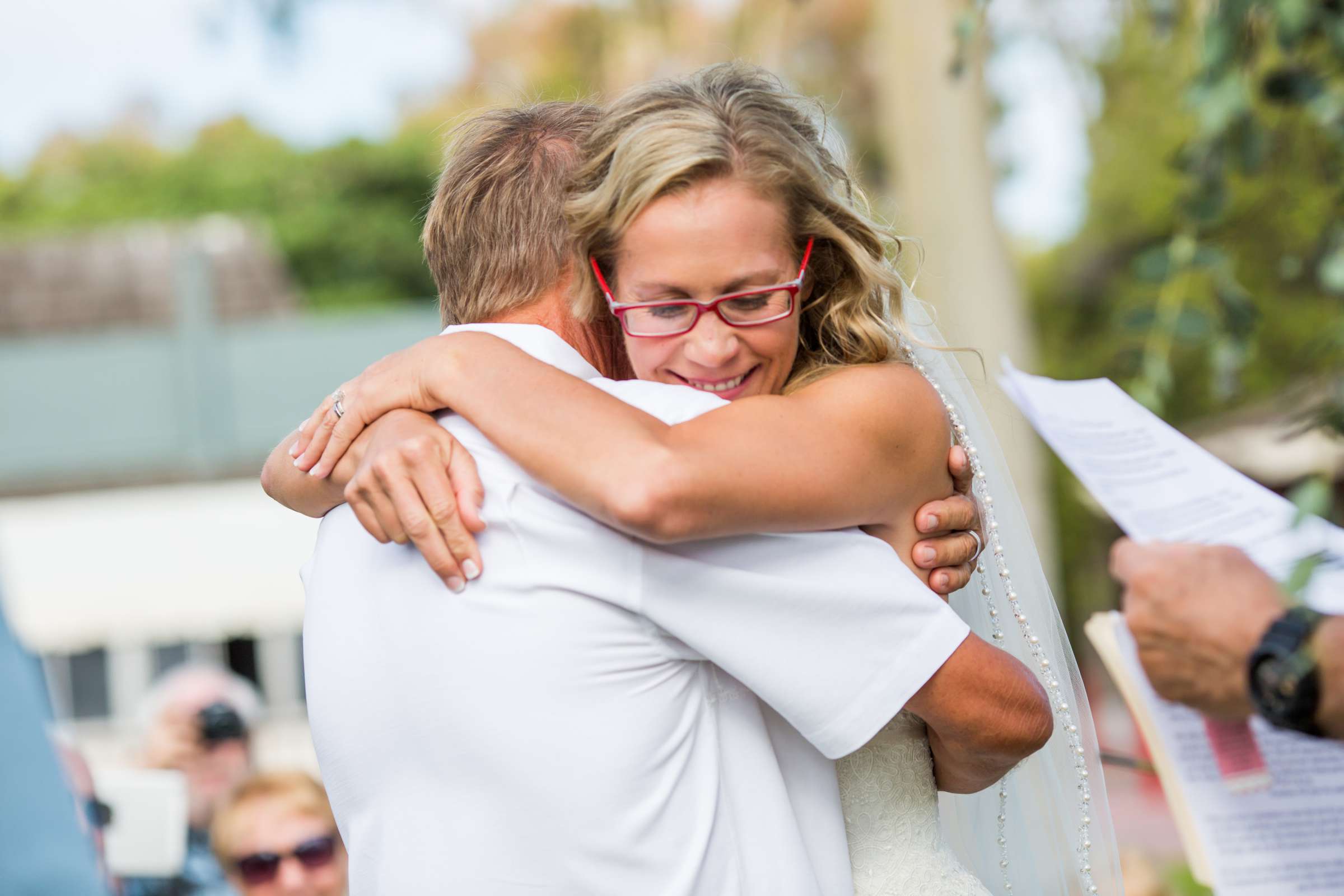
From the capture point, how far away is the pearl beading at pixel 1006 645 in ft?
6.19

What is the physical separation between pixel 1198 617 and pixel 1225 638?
6 cm

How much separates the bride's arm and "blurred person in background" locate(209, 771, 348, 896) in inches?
106

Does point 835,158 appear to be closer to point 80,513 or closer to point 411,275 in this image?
point 80,513

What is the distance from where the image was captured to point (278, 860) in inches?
158

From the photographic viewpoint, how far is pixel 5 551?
10695 millimetres

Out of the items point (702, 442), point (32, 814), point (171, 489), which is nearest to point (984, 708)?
point (702, 442)

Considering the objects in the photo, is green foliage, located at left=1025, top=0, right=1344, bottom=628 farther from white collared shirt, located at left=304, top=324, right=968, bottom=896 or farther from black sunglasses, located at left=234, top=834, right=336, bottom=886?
black sunglasses, located at left=234, top=834, right=336, bottom=886

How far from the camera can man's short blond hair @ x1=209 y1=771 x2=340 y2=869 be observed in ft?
13.4

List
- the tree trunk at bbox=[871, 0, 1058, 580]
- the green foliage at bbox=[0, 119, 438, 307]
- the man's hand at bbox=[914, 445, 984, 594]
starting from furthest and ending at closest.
Answer: 1. the green foliage at bbox=[0, 119, 438, 307]
2. the tree trunk at bbox=[871, 0, 1058, 580]
3. the man's hand at bbox=[914, 445, 984, 594]

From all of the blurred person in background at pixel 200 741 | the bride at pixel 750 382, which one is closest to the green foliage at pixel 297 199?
the blurred person in background at pixel 200 741

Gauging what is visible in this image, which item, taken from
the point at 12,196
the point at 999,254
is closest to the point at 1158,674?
the point at 999,254

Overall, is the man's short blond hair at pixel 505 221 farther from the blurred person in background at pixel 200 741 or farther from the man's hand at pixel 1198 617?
the blurred person in background at pixel 200 741

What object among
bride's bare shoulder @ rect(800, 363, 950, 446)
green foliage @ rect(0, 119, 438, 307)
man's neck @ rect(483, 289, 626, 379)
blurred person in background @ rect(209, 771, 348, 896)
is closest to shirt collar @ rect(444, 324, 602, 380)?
man's neck @ rect(483, 289, 626, 379)

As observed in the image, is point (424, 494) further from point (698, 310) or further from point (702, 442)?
point (698, 310)
